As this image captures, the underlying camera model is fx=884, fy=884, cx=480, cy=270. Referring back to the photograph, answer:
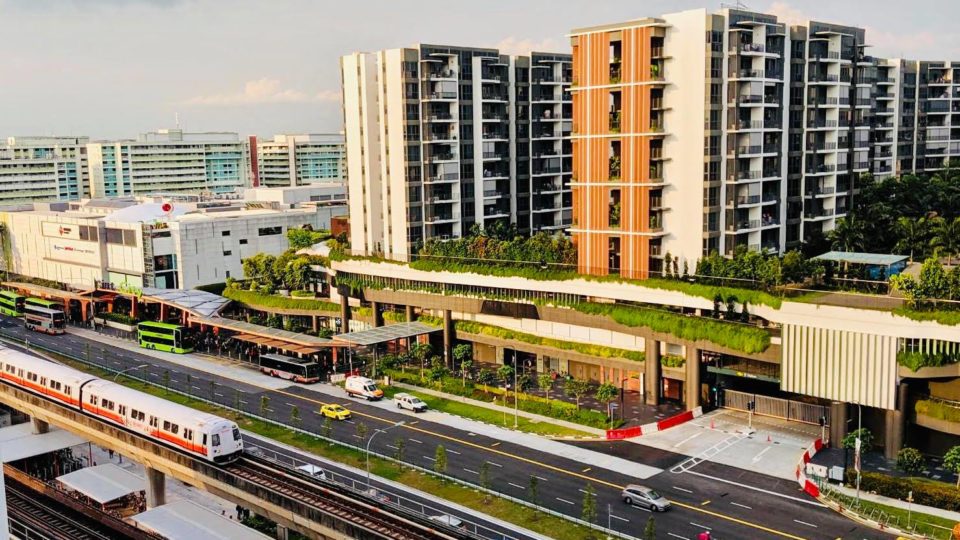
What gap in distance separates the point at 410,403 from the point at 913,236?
59291 mm

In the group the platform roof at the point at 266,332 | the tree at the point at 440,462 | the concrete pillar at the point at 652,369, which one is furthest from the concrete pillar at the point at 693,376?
the platform roof at the point at 266,332

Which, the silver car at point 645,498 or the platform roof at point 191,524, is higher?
the silver car at point 645,498

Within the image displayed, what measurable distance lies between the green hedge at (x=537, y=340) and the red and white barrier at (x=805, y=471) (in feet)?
73.8

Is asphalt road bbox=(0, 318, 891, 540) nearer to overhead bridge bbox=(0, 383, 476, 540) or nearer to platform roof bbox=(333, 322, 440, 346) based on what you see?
platform roof bbox=(333, 322, 440, 346)

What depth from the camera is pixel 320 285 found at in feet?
452

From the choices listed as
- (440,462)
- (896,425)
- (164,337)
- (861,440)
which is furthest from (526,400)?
(164,337)

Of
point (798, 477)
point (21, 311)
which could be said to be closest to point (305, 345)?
point (798, 477)

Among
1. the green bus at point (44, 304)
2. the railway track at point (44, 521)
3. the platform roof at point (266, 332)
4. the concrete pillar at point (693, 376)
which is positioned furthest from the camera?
the green bus at point (44, 304)

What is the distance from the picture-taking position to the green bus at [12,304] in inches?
6251

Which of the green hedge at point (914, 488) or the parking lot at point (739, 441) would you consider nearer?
the green hedge at point (914, 488)

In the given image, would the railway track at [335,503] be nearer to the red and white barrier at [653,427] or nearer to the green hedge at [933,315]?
the red and white barrier at [653,427]

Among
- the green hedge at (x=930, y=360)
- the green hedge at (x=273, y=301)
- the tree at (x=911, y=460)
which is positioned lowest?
the tree at (x=911, y=460)

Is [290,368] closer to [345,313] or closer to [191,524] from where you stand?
[345,313]

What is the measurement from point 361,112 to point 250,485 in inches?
2884
